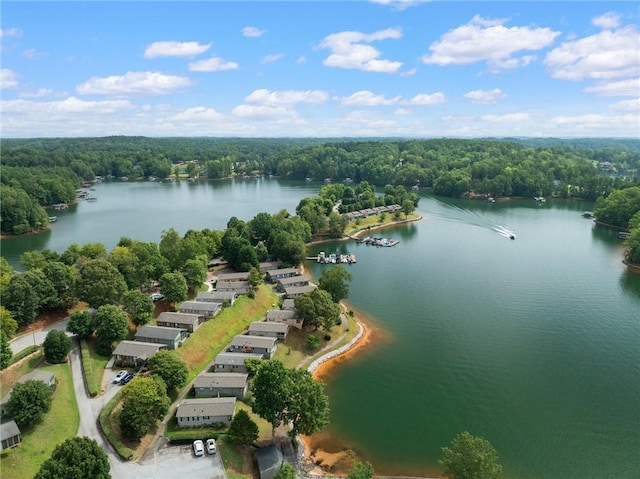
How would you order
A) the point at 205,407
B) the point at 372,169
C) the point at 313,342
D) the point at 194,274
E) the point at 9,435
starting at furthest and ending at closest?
1. the point at 372,169
2. the point at 194,274
3. the point at 313,342
4. the point at 205,407
5. the point at 9,435

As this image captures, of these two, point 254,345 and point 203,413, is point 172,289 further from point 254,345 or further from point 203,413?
point 203,413

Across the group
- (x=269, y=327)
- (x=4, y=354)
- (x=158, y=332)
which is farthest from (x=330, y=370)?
(x=4, y=354)

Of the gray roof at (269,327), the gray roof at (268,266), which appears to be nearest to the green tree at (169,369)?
the gray roof at (269,327)

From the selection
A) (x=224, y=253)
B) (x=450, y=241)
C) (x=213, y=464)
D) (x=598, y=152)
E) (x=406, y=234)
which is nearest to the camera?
(x=213, y=464)

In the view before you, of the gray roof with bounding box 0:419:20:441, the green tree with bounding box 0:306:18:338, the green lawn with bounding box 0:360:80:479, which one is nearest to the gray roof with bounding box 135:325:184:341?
the green lawn with bounding box 0:360:80:479

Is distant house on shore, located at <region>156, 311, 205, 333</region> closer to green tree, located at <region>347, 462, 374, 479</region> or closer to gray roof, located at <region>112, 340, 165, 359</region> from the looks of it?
gray roof, located at <region>112, 340, 165, 359</region>

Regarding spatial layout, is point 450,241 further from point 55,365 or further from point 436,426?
point 55,365

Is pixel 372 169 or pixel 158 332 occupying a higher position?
pixel 372 169

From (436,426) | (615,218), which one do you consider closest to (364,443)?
(436,426)
